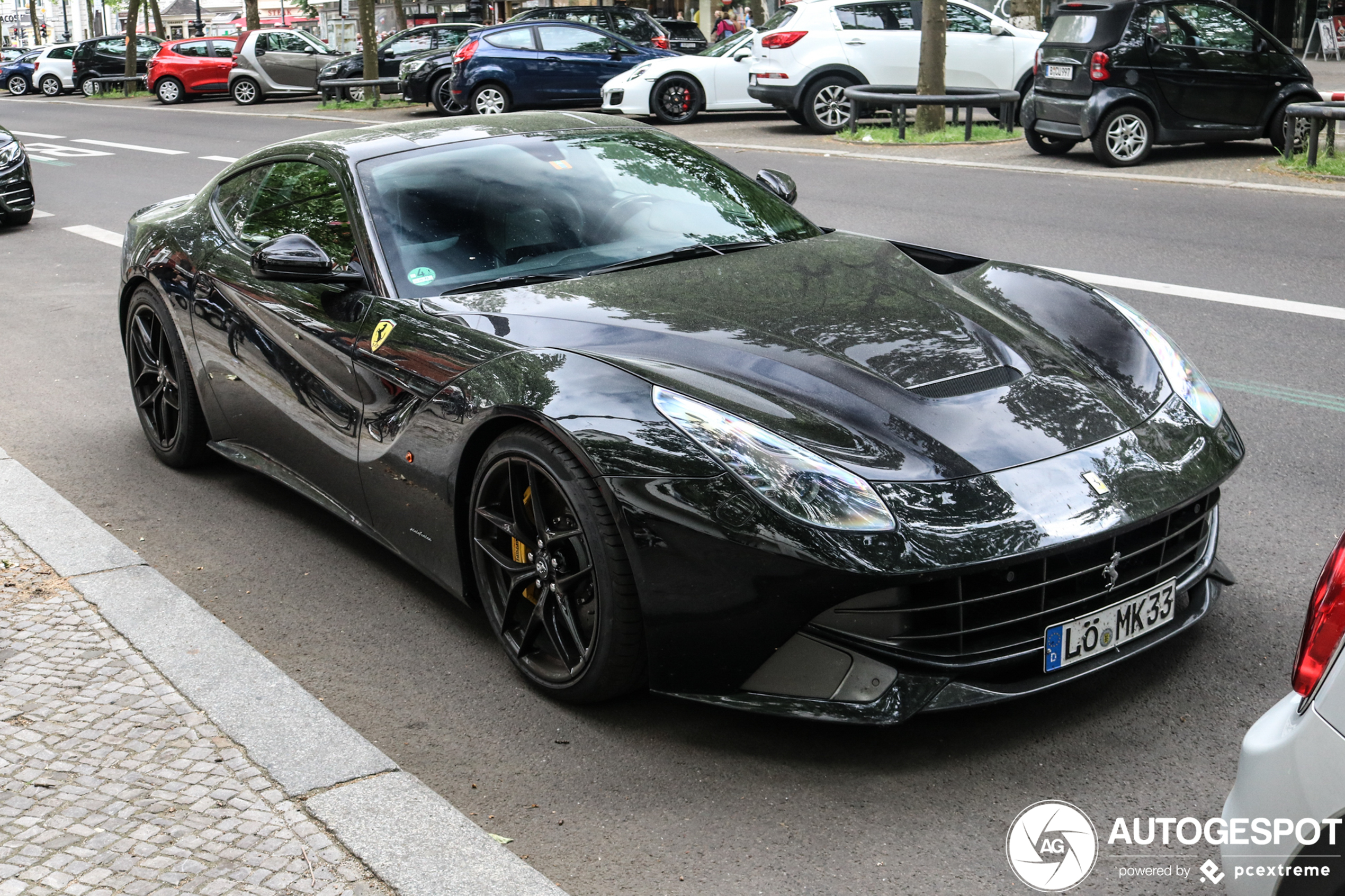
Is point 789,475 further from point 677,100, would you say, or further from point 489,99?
point 489,99

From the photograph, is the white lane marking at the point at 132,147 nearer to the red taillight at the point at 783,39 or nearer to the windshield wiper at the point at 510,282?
the red taillight at the point at 783,39

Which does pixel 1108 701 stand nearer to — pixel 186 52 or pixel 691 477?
pixel 691 477

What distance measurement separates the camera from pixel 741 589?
3156 millimetres

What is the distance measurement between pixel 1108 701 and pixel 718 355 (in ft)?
4.30

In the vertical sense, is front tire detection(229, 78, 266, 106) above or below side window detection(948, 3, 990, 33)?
below

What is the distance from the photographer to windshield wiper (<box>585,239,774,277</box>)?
443 centimetres

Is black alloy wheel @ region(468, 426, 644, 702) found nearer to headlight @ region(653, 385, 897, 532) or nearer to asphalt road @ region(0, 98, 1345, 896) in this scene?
asphalt road @ region(0, 98, 1345, 896)

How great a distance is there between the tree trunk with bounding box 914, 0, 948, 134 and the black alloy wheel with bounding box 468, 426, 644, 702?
15.3 m

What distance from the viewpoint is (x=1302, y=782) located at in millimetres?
1965

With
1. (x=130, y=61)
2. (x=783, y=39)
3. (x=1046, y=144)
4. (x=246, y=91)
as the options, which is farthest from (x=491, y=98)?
(x=130, y=61)

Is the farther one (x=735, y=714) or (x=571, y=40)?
(x=571, y=40)

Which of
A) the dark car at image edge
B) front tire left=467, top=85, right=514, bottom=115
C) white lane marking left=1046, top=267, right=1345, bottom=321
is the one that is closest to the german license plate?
the dark car at image edge

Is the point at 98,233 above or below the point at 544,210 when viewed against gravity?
below

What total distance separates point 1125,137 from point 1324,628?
1342cm
